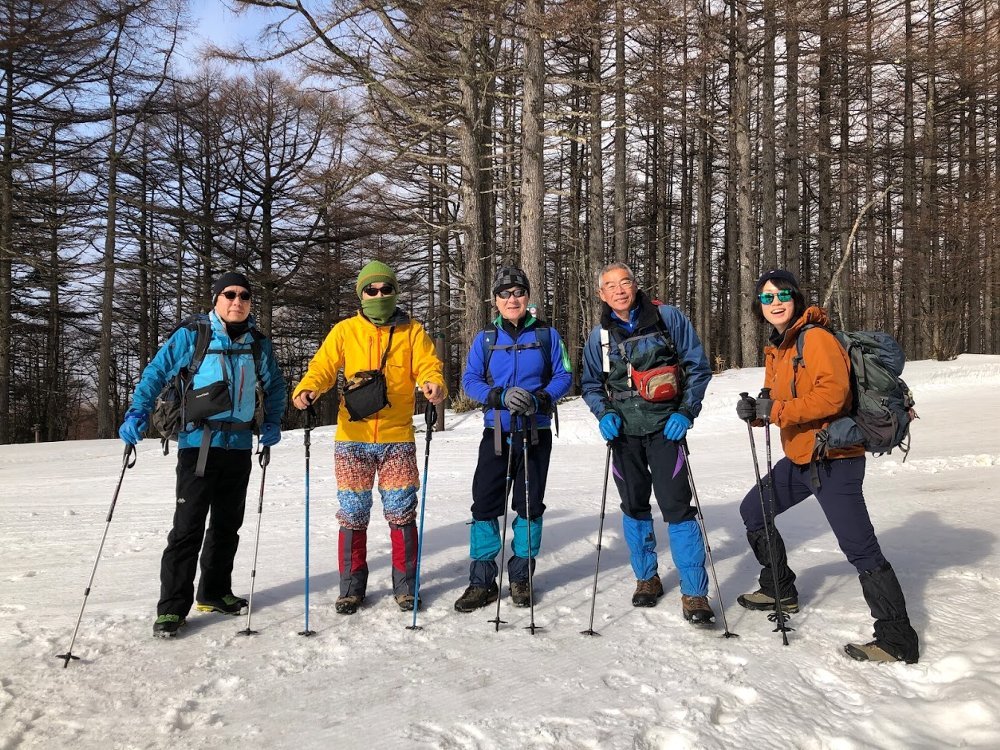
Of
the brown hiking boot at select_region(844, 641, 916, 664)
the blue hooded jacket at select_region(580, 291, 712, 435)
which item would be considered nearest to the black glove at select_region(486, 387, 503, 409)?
the blue hooded jacket at select_region(580, 291, 712, 435)

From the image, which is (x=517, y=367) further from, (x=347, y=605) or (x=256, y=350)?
(x=347, y=605)

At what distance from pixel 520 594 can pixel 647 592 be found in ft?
2.78

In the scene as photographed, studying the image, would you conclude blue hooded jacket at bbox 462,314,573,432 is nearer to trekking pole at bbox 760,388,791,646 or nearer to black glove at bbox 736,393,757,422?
black glove at bbox 736,393,757,422

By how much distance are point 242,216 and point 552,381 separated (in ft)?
67.6

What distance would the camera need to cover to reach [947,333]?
18.3 metres

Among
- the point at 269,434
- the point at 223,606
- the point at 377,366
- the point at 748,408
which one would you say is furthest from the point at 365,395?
the point at 748,408

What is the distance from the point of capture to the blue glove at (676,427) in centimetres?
376

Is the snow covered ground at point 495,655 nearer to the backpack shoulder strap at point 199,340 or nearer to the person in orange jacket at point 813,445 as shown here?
the person in orange jacket at point 813,445

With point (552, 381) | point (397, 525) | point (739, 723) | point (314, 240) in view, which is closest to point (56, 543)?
point (397, 525)

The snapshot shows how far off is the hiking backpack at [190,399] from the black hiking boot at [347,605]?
126 centimetres

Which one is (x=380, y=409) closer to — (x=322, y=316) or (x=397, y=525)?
(x=397, y=525)

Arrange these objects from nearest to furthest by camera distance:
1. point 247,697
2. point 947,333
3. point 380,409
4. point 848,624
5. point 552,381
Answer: point 247,697
point 848,624
point 380,409
point 552,381
point 947,333

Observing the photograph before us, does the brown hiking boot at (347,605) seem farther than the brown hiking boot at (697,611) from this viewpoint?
Yes

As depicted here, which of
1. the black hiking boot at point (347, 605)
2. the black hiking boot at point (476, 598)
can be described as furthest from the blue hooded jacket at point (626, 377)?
the black hiking boot at point (347, 605)
